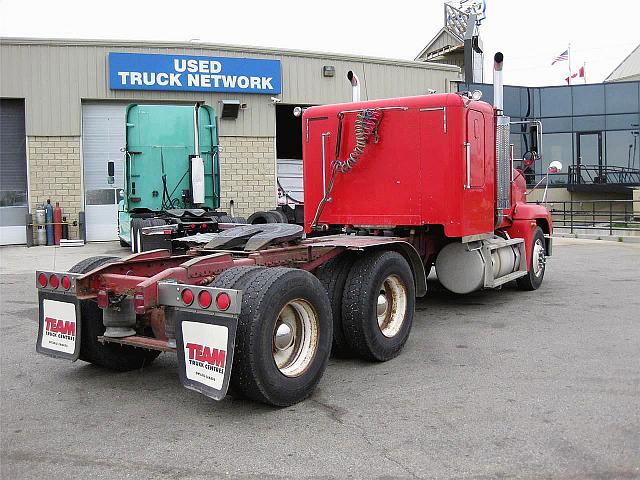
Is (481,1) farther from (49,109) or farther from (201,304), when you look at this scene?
(201,304)

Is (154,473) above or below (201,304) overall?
below

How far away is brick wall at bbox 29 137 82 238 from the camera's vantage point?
20.5 meters

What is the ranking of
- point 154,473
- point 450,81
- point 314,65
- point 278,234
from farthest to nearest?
point 450,81 < point 314,65 < point 278,234 < point 154,473

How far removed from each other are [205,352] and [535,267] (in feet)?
23.2

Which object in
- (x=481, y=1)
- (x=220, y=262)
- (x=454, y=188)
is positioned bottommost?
(x=220, y=262)

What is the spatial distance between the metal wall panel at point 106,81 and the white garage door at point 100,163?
0.53 metres

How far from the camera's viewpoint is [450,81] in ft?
87.0

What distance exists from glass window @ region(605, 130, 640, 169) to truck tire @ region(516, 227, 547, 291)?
881 inches

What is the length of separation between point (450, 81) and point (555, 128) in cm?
728

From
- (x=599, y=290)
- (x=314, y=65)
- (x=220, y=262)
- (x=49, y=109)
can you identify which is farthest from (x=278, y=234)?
(x=314, y=65)

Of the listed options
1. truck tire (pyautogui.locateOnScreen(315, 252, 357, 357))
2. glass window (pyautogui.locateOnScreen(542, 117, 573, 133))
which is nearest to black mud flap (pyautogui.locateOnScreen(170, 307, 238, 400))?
truck tire (pyautogui.locateOnScreen(315, 252, 357, 357))

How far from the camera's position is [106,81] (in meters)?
20.9

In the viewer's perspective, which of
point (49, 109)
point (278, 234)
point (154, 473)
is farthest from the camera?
point (49, 109)

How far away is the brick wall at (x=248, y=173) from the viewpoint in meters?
22.4
